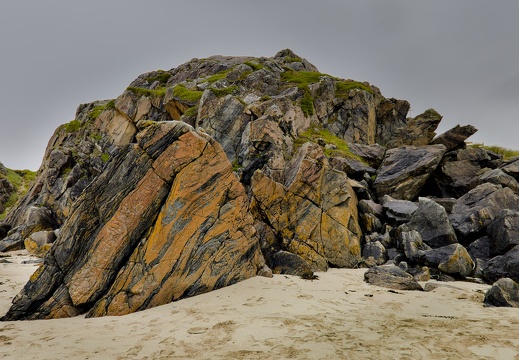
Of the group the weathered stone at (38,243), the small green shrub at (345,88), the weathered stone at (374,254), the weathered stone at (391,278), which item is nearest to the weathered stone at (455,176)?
the weathered stone at (374,254)

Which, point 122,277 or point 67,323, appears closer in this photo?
point 67,323

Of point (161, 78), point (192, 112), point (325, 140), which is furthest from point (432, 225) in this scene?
point (161, 78)

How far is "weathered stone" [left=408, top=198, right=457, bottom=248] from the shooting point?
1540 cm

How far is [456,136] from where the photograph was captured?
25.6 m

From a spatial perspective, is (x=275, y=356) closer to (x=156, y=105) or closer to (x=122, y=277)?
(x=122, y=277)

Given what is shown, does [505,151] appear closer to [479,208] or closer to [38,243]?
[479,208]

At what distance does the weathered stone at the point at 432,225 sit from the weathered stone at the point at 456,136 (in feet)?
42.0

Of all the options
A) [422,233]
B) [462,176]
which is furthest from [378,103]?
[422,233]

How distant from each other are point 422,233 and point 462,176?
1077cm

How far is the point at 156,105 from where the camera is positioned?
120 feet

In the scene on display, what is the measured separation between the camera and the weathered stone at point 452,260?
1300 centimetres

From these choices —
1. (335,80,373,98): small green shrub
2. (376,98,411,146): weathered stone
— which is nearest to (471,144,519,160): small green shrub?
(376,98,411,146): weathered stone

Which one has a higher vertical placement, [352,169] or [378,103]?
[378,103]

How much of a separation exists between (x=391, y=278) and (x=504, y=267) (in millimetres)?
5235
